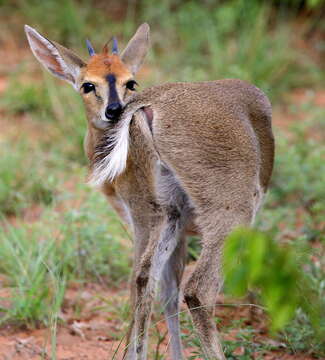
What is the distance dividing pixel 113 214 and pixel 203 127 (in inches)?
86.7

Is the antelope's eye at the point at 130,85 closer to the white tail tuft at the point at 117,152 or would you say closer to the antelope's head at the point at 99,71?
the antelope's head at the point at 99,71

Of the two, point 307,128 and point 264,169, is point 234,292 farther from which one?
point 307,128

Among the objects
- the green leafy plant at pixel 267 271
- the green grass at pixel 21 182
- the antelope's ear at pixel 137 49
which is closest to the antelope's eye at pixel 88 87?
the antelope's ear at pixel 137 49

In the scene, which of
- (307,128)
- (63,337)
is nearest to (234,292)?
(63,337)

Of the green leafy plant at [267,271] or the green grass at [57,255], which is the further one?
the green grass at [57,255]

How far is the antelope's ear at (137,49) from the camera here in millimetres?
4715

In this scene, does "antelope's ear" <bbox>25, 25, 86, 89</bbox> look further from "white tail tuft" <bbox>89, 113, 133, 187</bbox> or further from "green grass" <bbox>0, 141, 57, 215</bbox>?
"green grass" <bbox>0, 141, 57, 215</bbox>

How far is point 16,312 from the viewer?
430 centimetres

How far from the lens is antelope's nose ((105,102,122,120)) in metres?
3.93

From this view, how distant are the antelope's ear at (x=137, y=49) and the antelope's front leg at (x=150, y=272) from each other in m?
1.53

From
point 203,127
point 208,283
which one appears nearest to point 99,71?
point 203,127

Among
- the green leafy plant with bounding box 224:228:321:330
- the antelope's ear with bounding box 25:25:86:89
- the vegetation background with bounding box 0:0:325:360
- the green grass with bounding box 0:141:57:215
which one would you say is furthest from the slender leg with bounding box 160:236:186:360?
the green leafy plant with bounding box 224:228:321:330

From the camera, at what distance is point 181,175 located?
3.23 meters

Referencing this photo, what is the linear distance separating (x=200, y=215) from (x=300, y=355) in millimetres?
1260
